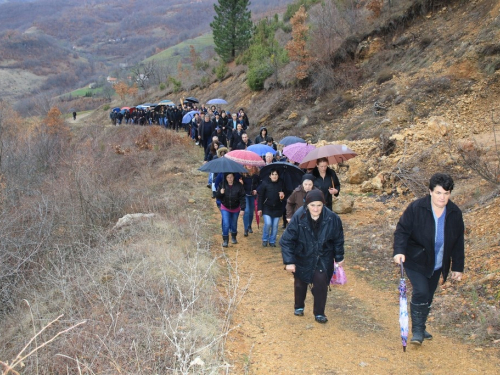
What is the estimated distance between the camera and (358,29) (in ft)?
66.2

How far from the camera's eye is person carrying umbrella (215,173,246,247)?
8.26 meters

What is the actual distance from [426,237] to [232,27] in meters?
36.9

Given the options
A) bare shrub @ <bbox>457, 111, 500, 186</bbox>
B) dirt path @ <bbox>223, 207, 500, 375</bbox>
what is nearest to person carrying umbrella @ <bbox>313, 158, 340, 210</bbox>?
dirt path @ <bbox>223, 207, 500, 375</bbox>

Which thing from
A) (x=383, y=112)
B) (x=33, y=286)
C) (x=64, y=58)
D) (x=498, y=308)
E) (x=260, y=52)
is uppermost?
(x=64, y=58)

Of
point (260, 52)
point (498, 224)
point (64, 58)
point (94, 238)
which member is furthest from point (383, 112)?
point (64, 58)

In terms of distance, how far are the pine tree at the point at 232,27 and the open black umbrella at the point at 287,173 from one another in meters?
32.3

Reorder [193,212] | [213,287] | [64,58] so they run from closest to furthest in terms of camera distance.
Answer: [213,287]
[193,212]
[64,58]

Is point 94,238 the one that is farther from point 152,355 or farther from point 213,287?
point 152,355

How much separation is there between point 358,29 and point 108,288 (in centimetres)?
1800

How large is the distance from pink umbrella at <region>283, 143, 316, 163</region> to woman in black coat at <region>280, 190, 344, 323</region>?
4.59m

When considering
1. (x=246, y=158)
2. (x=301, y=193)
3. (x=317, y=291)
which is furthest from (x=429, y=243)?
(x=246, y=158)

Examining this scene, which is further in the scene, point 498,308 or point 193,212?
point 193,212

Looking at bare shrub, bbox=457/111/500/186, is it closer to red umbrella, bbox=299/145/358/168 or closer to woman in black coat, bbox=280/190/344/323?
red umbrella, bbox=299/145/358/168

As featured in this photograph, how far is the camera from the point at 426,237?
14.3ft
